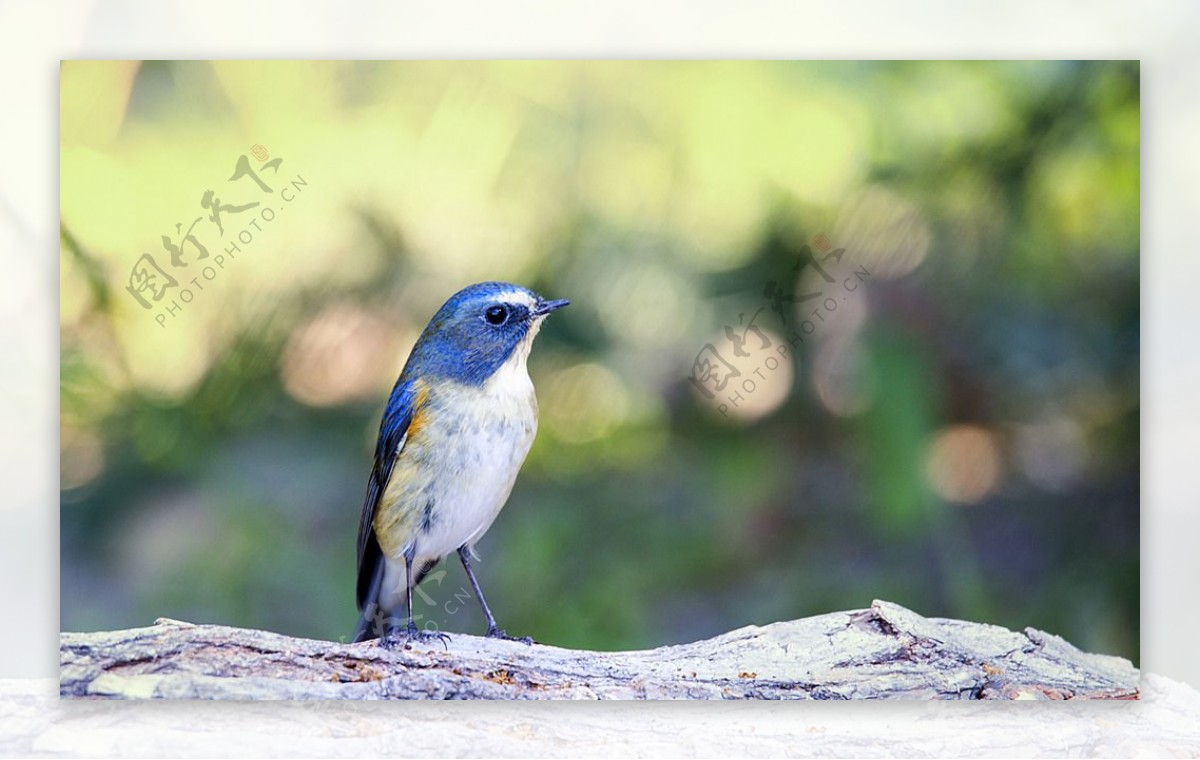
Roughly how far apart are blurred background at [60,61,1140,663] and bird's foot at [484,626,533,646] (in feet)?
0.10

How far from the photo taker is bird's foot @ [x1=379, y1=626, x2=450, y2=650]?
267cm

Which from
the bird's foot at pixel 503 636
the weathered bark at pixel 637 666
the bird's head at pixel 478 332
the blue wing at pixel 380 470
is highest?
the bird's head at pixel 478 332

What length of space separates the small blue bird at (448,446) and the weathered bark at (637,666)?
0.09 m

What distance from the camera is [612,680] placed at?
2.69 m

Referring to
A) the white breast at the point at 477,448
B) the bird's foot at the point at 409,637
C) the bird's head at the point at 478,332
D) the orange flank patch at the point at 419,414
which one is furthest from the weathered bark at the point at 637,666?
the bird's head at the point at 478,332

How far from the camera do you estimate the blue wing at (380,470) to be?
266cm

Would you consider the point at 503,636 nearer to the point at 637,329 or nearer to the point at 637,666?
the point at 637,666

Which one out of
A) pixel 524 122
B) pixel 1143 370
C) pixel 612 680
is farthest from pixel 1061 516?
pixel 524 122

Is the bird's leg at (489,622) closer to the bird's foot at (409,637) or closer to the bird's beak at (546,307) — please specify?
the bird's foot at (409,637)
